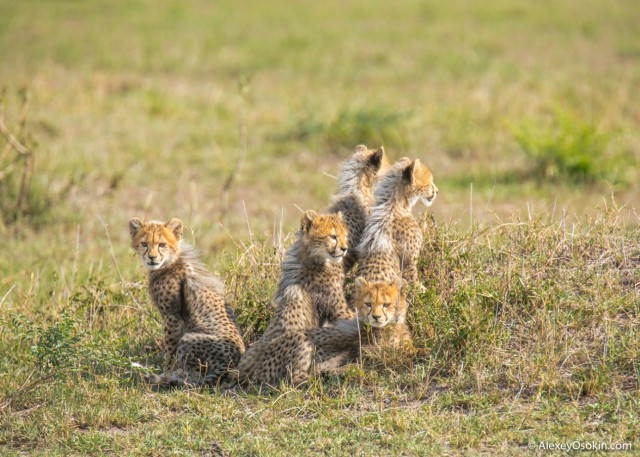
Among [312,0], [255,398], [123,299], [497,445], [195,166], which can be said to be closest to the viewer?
[497,445]

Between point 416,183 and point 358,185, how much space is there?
19.1 inches

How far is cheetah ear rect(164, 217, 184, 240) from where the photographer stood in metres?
5.61

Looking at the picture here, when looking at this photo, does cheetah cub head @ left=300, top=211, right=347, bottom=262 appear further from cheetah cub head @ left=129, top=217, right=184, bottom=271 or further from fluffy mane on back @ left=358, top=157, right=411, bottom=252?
cheetah cub head @ left=129, top=217, right=184, bottom=271

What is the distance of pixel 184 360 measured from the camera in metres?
5.26

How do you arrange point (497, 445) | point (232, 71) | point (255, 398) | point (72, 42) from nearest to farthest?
1. point (497, 445)
2. point (255, 398)
3. point (232, 71)
4. point (72, 42)

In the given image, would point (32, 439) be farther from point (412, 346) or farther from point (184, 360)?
point (412, 346)

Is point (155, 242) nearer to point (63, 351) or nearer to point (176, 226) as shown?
point (176, 226)

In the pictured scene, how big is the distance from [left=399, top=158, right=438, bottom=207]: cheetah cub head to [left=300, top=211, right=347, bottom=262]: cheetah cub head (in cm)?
54

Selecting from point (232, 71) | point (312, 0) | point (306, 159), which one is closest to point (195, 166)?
point (306, 159)

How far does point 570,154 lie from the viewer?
10.3 metres

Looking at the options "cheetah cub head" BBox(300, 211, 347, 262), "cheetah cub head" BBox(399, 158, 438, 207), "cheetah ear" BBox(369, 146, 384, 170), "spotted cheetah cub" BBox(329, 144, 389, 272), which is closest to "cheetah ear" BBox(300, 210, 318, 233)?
"cheetah cub head" BBox(300, 211, 347, 262)

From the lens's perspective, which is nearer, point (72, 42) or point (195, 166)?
point (195, 166)

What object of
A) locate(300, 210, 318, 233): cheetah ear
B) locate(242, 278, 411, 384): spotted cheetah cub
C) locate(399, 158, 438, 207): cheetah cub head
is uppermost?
locate(399, 158, 438, 207): cheetah cub head

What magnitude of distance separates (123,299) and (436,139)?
6.08 meters
